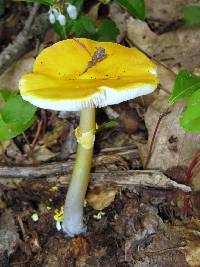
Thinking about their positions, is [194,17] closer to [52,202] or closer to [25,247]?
[52,202]

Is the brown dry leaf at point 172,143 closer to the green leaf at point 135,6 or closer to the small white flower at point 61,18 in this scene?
the green leaf at point 135,6

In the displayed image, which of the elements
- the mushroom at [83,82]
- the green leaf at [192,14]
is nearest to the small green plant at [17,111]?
the mushroom at [83,82]

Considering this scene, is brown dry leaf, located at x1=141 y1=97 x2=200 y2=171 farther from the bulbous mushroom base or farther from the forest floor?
the bulbous mushroom base

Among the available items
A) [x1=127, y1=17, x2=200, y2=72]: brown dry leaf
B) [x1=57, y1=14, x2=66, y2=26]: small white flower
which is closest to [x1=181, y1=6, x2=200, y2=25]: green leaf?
[x1=127, y1=17, x2=200, y2=72]: brown dry leaf

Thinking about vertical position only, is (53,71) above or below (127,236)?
above

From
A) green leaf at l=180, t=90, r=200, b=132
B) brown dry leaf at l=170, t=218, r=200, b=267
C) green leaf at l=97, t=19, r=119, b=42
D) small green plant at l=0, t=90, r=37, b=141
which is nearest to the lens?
green leaf at l=180, t=90, r=200, b=132

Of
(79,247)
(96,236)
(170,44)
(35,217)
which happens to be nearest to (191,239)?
(96,236)

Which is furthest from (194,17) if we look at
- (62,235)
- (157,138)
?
(62,235)
